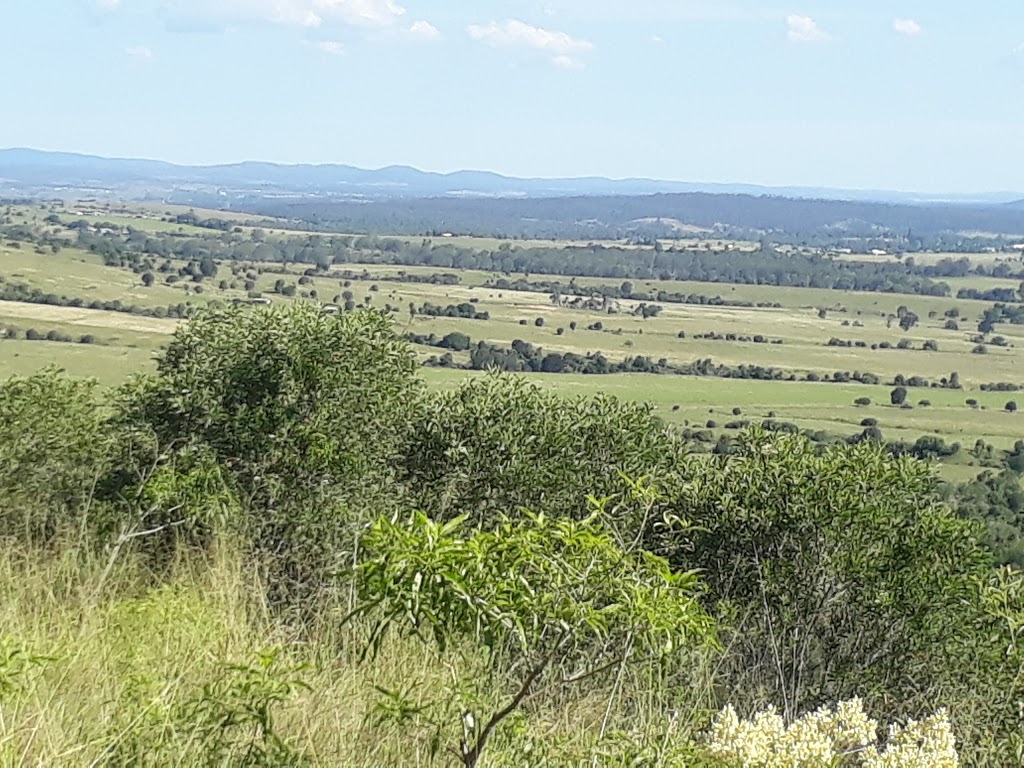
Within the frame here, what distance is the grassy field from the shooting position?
47.0 metres

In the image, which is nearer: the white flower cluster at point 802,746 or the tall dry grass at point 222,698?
the tall dry grass at point 222,698

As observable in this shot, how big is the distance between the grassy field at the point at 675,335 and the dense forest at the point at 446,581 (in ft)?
27.9

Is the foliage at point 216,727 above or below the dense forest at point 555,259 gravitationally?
above

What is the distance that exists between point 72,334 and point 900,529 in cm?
4390

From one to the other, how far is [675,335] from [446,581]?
78267 mm

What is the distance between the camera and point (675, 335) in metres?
80.8

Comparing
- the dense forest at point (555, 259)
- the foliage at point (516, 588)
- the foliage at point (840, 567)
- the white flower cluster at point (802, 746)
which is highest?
the foliage at point (516, 588)

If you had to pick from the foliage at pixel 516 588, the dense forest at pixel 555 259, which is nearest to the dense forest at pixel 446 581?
the foliage at pixel 516 588

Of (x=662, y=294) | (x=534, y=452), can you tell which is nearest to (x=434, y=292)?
(x=662, y=294)

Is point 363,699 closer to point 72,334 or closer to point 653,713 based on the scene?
point 653,713

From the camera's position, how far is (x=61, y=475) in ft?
39.7

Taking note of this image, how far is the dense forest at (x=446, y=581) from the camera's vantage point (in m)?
3.78

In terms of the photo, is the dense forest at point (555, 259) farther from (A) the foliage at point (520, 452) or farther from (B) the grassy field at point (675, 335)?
(A) the foliage at point (520, 452)

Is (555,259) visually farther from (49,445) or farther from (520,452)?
(49,445)
